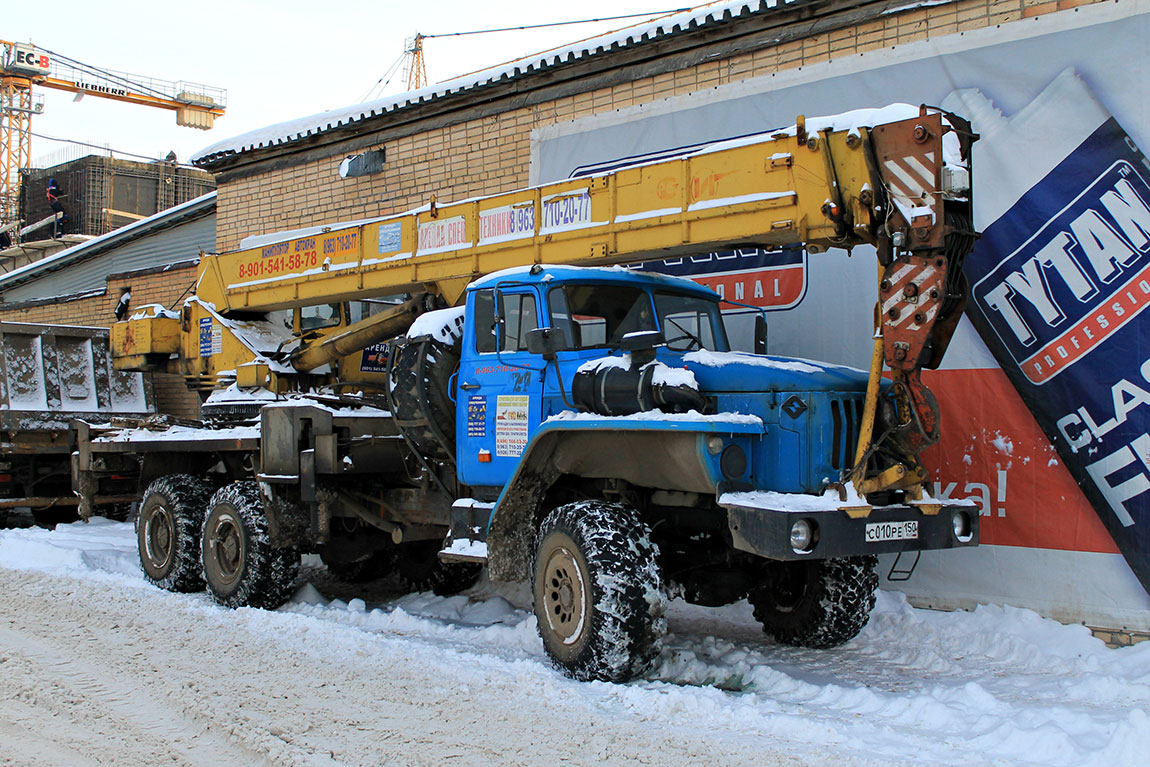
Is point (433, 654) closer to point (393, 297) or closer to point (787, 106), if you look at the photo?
point (393, 297)

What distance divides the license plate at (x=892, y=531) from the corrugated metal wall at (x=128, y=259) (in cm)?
1630

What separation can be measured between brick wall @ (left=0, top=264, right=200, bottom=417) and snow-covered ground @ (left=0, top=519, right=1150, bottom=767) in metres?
8.09

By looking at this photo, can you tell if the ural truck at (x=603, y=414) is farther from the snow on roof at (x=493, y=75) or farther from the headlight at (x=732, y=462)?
the snow on roof at (x=493, y=75)

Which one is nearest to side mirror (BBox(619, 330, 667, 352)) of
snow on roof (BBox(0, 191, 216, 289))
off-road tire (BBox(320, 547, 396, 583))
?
off-road tire (BBox(320, 547, 396, 583))

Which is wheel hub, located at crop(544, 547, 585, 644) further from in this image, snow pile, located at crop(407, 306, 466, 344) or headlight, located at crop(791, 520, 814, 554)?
snow pile, located at crop(407, 306, 466, 344)

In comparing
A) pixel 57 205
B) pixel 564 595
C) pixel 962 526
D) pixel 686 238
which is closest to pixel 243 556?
pixel 564 595

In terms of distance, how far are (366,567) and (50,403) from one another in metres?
6.01

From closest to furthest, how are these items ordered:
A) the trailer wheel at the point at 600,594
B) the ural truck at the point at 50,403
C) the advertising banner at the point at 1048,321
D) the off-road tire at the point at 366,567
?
the trailer wheel at the point at 600,594 < the advertising banner at the point at 1048,321 < the off-road tire at the point at 366,567 < the ural truck at the point at 50,403

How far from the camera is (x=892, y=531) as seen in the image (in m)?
5.55

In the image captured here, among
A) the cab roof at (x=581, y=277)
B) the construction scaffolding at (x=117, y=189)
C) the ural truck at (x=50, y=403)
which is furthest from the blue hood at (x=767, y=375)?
the construction scaffolding at (x=117, y=189)

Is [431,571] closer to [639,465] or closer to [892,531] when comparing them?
[639,465]

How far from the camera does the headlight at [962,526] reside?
19.3 feet

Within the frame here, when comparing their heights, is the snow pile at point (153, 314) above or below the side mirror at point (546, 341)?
above

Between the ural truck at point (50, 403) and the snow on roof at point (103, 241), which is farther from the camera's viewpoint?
the snow on roof at point (103, 241)
